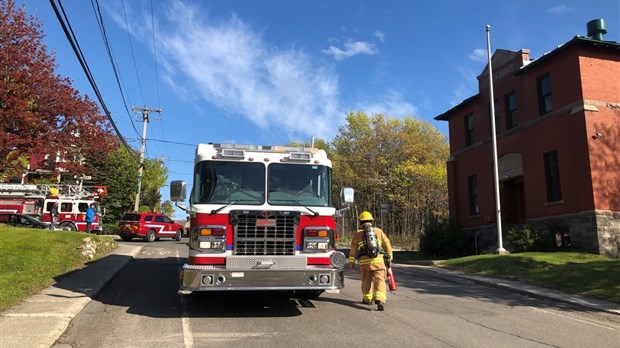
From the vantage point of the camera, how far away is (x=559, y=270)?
13977 mm

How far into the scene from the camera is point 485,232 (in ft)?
77.1

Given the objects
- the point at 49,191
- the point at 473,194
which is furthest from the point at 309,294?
the point at 49,191

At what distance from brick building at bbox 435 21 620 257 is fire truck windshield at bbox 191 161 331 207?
1304 cm

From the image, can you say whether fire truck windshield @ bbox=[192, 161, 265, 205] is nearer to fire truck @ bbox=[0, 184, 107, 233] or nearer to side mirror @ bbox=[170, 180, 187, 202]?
side mirror @ bbox=[170, 180, 187, 202]

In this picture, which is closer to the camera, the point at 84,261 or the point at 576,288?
the point at 576,288

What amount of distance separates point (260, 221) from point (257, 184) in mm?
736

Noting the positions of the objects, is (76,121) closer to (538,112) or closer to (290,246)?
(290,246)

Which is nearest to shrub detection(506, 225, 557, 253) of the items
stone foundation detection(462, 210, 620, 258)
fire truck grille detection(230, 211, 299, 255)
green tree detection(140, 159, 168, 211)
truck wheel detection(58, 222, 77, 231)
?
stone foundation detection(462, 210, 620, 258)

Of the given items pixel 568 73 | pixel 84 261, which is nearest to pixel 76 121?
pixel 84 261

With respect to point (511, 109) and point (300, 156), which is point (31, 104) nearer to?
point (300, 156)

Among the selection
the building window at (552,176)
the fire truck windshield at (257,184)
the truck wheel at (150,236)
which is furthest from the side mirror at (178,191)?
the truck wheel at (150,236)

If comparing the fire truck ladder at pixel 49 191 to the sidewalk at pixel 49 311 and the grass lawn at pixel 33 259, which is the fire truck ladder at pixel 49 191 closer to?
the grass lawn at pixel 33 259

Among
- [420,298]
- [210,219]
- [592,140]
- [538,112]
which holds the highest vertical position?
[538,112]

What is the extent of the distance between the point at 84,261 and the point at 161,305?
762 cm
